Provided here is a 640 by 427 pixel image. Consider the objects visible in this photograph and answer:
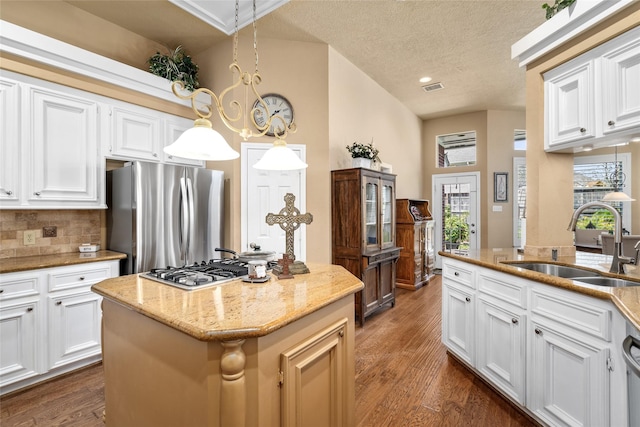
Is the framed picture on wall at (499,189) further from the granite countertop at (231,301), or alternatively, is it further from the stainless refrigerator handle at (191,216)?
the stainless refrigerator handle at (191,216)

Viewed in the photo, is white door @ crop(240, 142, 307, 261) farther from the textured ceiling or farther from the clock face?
the textured ceiling

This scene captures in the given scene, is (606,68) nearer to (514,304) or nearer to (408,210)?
(514,304)

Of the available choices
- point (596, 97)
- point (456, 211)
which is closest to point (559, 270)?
point (596, 97)

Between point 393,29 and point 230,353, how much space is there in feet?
12.2

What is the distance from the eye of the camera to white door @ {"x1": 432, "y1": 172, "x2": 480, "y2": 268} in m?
6.28

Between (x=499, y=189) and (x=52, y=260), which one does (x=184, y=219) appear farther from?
(x=499, y=189)

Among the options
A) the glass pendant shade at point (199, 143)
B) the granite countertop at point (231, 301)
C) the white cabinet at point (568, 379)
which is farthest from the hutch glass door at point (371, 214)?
the glass pendant shade at point (199, 143)

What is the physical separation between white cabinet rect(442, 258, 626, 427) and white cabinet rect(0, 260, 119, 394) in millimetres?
3087

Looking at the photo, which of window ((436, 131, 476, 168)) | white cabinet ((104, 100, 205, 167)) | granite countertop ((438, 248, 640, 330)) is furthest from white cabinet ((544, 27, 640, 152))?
window ((436, 131, 476, 168))

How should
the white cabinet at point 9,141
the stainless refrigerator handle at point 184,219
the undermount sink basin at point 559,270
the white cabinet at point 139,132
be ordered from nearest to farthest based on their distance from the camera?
the undermount sink basin at point 559,270
the white cabinet at point 9,141
the white cabinet at point 139,132
the stainless refrigerator handle at point 184,219

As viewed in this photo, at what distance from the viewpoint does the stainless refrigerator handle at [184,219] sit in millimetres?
3057

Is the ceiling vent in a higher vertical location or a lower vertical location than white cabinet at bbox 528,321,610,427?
higher

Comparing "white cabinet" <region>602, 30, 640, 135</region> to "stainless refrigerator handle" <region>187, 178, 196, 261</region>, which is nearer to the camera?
"white cabinet" <region>602, 30, 640, 135</region>

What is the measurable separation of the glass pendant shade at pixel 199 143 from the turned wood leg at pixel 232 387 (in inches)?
38.0
